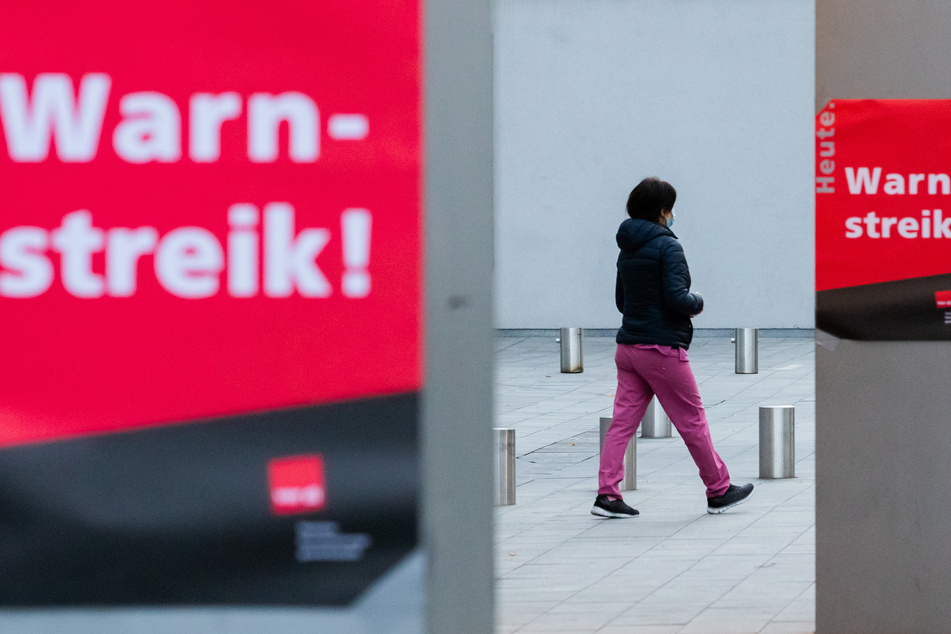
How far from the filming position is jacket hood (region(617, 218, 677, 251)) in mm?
7188

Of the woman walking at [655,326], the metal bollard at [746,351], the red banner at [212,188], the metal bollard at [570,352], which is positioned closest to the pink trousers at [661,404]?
the woman walking at [655,326]

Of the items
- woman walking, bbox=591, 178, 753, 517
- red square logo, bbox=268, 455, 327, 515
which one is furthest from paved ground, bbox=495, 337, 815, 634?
red square logo, bbox=268, 455, 327, 515

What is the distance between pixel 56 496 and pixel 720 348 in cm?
1721

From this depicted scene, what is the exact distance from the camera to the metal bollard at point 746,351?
1575 centimetres

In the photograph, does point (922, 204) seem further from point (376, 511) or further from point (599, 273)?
point (599, 273)

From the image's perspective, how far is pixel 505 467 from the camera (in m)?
8.04

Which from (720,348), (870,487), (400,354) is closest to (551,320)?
(720,348)

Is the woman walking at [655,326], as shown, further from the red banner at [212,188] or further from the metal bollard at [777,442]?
the red banner at [212,188]

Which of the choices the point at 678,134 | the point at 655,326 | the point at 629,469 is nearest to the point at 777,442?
the point at 629,469

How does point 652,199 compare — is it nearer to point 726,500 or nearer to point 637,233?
point 637,233

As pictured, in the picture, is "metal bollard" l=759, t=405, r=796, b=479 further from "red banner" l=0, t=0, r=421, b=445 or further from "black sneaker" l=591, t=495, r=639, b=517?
"red banner" l=0, t=0, r=421, b=445

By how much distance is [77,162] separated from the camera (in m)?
2.31

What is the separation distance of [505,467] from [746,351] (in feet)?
27.3

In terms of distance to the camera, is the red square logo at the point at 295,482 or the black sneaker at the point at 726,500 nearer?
the red square logo at the point at 295,482
